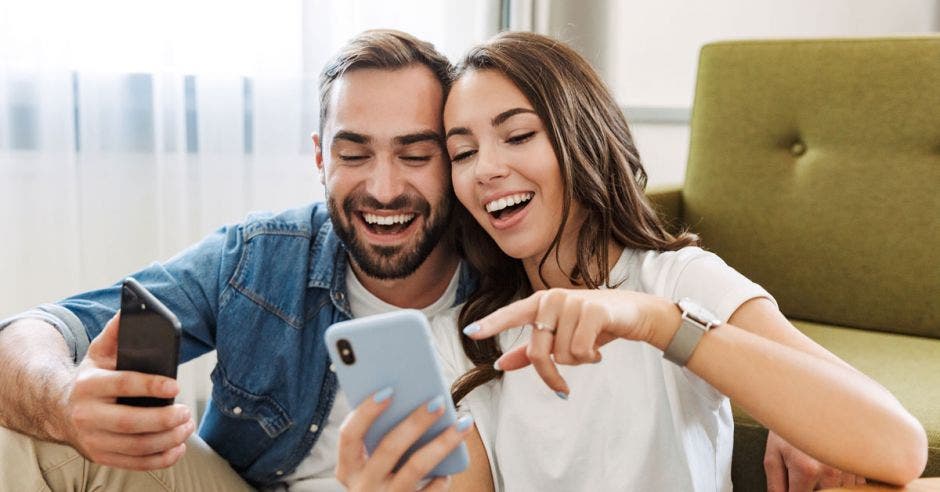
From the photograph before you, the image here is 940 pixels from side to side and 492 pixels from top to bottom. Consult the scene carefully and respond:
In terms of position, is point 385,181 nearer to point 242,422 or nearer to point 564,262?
point 564,262

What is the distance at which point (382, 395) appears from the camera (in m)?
0.84

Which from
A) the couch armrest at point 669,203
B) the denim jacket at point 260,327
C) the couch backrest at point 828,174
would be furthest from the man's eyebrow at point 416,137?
the couch backrest at point 828,174

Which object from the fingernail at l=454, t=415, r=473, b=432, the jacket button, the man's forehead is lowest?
the fingernail at l=454, t=415, r=473, b=432

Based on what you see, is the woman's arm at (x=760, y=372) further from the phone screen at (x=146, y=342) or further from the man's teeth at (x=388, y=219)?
the man's teeth at (x=388, y=219)

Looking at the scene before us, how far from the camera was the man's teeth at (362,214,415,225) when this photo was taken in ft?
4.56

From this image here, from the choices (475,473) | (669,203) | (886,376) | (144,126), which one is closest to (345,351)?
(475,473)

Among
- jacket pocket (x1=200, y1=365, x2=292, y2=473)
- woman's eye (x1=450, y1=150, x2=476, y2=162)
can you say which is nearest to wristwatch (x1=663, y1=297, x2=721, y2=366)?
woman's eye (x1=450, y1=150, x2=476, y2=162)

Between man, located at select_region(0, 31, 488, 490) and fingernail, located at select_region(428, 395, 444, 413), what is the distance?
0.56 meters

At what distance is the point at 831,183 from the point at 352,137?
3.46 feet

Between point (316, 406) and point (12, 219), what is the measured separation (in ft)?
3.58

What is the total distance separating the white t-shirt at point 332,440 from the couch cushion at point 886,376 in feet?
1.66

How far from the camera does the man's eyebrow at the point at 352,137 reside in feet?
4.52

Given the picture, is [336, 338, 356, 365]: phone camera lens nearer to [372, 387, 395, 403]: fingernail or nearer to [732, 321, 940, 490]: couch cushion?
[372, 387, 395, 403]: fingernail

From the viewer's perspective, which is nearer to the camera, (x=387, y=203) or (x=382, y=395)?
(x=382, y=395)
